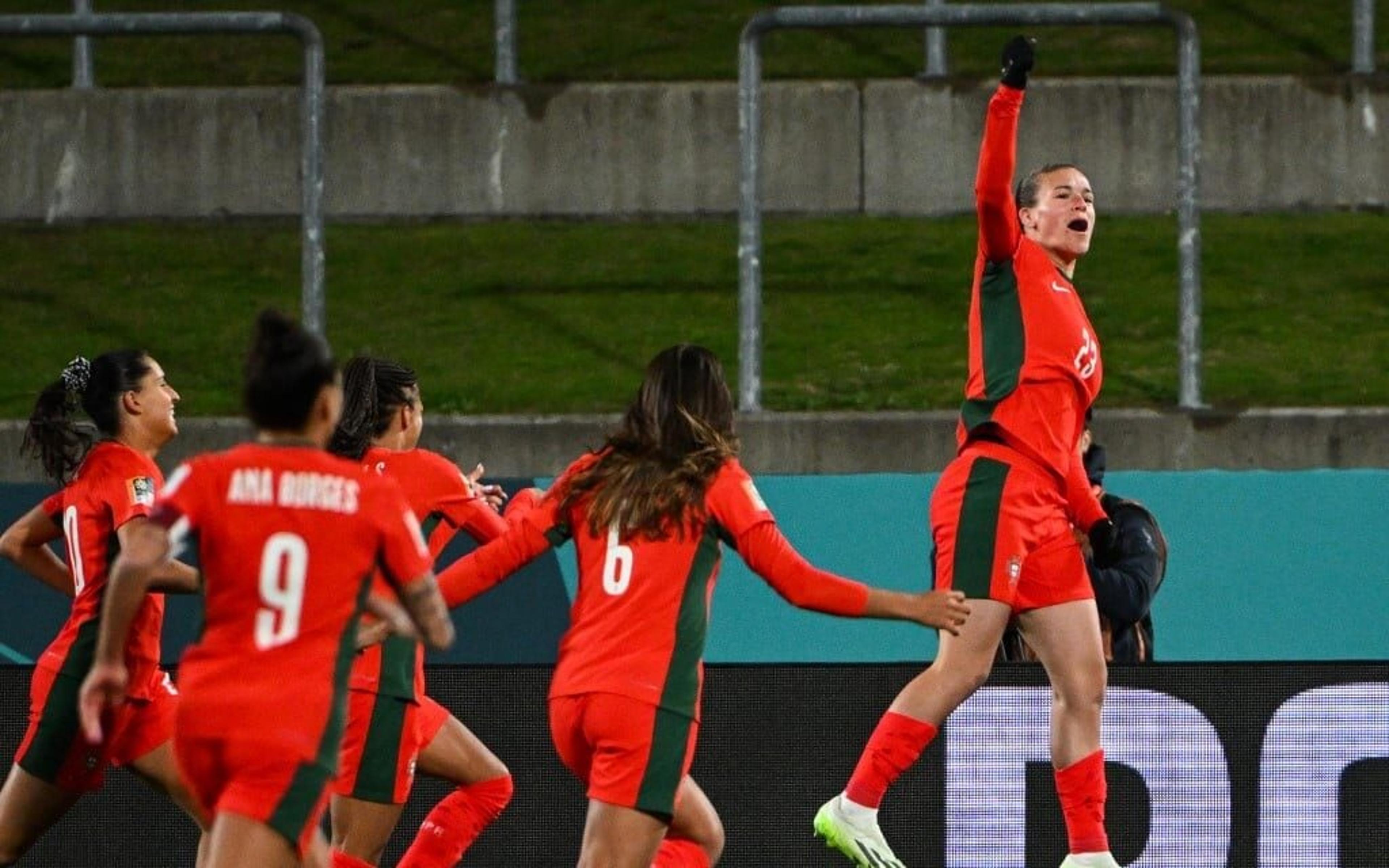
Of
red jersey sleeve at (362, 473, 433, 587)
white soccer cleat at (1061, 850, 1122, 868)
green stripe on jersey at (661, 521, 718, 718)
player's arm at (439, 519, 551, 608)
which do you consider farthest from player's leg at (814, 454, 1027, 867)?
red jersey sleeve at (362, 473, 433, 587)

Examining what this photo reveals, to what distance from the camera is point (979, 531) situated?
24.6 ft

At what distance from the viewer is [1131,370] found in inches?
525

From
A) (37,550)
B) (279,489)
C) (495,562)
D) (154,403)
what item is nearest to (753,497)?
(495,562)

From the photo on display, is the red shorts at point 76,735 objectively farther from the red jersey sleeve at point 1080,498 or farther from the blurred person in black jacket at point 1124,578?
the blurred person in black jacket at point 1124,578

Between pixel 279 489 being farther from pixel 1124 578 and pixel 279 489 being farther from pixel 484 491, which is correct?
pixel 1124 578

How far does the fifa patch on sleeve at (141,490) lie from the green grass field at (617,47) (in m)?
9.08

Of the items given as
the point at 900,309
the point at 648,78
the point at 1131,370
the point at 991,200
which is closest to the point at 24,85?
the point at 648,78

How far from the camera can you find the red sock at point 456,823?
789 cm

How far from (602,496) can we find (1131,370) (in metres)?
7.53

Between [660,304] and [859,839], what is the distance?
24.3 ft

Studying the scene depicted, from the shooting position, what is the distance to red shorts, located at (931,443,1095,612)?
7.47 meters

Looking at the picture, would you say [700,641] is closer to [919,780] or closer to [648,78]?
[919,780]

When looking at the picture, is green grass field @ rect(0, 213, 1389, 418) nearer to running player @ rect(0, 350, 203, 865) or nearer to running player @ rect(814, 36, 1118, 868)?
running player @ rect(814, 36, 1118, 868)

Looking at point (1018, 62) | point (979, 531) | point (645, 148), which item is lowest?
point (979, 531)
